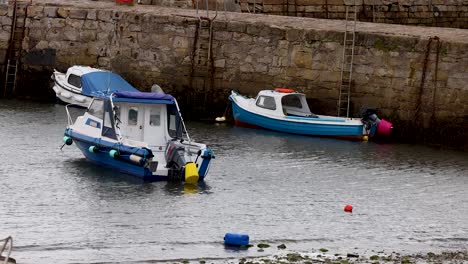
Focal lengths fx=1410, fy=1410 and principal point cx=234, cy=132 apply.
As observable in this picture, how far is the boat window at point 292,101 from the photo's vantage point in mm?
36406

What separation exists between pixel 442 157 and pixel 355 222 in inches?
353

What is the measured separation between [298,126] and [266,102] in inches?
50.3

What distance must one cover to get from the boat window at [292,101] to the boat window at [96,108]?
8424 mm

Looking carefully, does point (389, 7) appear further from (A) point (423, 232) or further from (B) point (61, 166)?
(A) point (423, 232)

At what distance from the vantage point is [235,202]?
84.0 feet

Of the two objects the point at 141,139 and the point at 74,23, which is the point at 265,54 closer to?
the point at 74,23

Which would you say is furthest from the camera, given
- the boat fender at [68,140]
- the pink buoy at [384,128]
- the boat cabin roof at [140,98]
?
the pink buoy at [384,128]

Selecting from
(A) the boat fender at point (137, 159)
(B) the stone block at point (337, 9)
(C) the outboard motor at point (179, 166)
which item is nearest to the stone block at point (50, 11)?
(B) the stone block at point (337, 9)

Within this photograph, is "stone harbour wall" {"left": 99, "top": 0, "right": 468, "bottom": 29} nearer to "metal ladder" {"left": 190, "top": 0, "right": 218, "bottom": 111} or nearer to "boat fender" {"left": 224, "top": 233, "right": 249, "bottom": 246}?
"metal ladder" {"left": 190, "top": 0, "right": 218, "bottom": 111}

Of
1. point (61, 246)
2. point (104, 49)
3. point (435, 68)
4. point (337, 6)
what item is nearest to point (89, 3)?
point (104, 49)

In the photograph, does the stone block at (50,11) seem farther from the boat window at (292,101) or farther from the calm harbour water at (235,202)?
the boat window at (292,101)

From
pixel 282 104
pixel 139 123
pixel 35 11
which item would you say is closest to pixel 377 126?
pixel 282 104

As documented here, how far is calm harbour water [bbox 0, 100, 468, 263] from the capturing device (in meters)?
21.8

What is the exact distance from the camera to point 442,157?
32.9 metres
